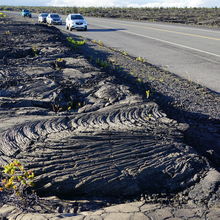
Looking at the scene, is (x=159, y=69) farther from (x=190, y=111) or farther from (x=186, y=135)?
(x=186, y=135)

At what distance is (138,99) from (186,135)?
148 centimetres

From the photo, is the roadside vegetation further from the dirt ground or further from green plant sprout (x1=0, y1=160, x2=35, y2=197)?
green plant sprout (x1=0, y1=160, x2=35, y2=197)

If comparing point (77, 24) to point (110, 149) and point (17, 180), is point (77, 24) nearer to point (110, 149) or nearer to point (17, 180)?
point (110, 149)

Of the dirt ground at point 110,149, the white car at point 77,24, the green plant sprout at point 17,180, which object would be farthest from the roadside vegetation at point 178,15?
the green plant sprout at point 17,180

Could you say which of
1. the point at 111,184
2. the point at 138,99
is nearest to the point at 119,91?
the point at 138,99

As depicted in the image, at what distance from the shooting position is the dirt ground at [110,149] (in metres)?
2.96

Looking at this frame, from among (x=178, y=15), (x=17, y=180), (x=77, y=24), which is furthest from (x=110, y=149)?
(x=178, y=15)

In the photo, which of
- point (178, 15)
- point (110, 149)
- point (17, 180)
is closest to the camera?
point (17, 180)

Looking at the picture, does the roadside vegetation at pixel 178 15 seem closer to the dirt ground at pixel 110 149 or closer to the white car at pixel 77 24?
the white car at pixel 77 24

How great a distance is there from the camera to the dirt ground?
2.96 m

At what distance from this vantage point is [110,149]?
11.9 ft

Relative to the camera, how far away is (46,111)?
16.4ft

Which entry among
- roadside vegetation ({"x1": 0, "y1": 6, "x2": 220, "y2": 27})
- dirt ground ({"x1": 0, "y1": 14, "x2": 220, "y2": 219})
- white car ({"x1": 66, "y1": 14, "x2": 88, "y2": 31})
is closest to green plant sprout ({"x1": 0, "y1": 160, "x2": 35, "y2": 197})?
dirt ground ({"x1": 0, "y1": 14, "x2": 220, "y2": 219})

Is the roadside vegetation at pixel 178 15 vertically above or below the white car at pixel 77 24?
above
